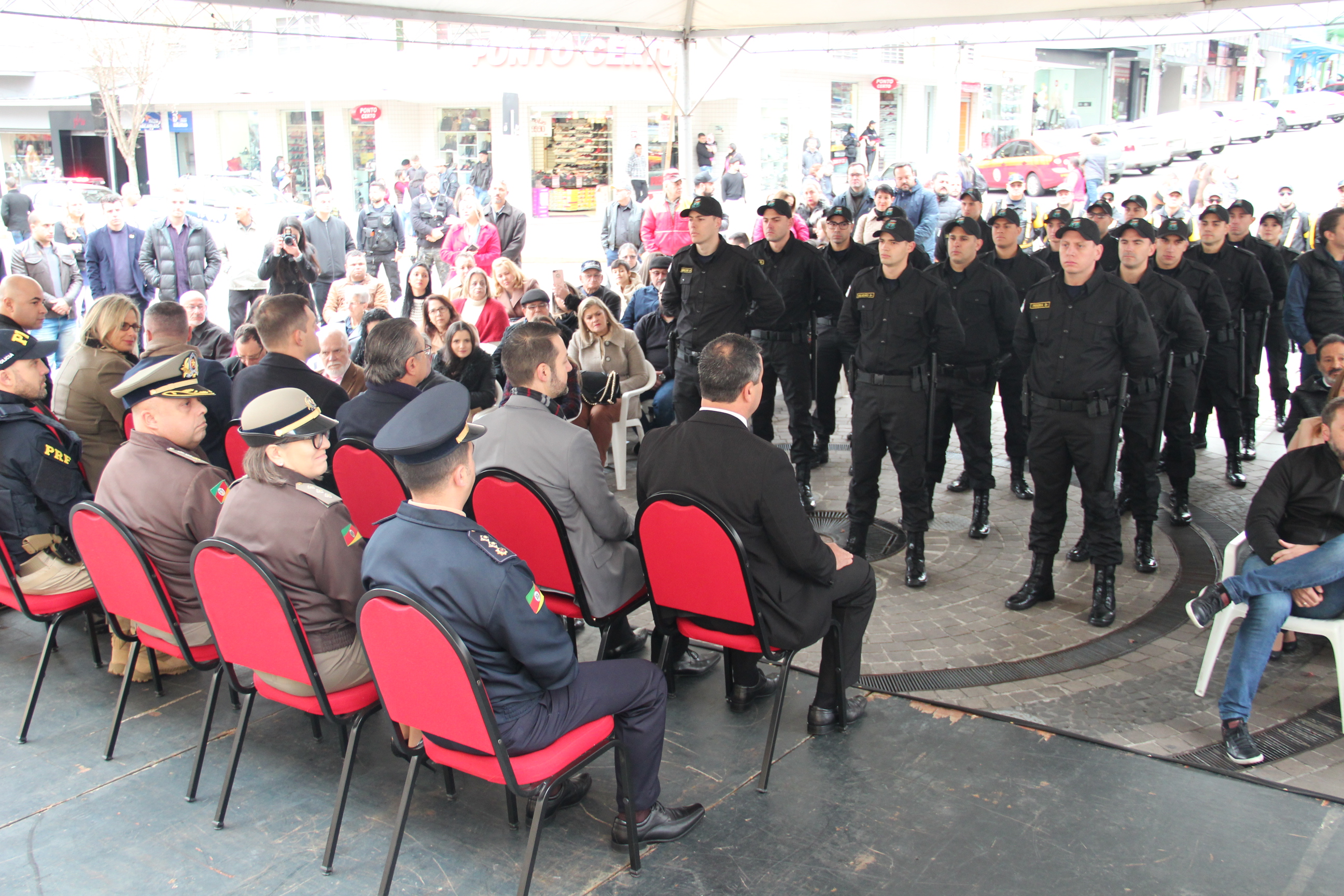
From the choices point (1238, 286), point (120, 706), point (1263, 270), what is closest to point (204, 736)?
point (120, 706)

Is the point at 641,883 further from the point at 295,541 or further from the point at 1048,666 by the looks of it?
the point at 1048,666

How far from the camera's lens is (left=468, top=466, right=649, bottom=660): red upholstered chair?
363cm

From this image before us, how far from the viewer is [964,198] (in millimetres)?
8586

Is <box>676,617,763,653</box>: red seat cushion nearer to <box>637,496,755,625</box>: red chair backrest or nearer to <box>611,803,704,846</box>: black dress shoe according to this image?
<box>637,496,755,625</box>: red chair backrest

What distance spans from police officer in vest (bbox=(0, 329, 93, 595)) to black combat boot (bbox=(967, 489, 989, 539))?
186 inches

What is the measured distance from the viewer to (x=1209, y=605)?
12.8 ft

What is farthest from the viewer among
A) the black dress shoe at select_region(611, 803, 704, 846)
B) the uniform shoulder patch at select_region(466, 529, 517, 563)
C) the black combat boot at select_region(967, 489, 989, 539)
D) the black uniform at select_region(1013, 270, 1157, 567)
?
the black combat boot at select_region(967, 489, 989, 539)

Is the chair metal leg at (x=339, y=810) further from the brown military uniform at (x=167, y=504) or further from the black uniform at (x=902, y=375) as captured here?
the black uniform at (x=902, y=375)

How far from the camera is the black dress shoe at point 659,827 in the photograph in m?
3.12

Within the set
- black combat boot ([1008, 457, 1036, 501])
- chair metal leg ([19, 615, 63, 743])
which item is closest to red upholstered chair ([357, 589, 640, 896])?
chair metal leg ([19, 615, 63, 743])

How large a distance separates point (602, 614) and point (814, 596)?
82 cm

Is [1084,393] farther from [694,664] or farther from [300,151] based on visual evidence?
[300,151]

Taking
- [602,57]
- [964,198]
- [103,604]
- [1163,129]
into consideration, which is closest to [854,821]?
[103,604]

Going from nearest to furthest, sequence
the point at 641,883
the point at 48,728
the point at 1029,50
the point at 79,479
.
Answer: the point at 641,883 → the point at 48,728 → the point at 79,479 → the point at 1029,50
